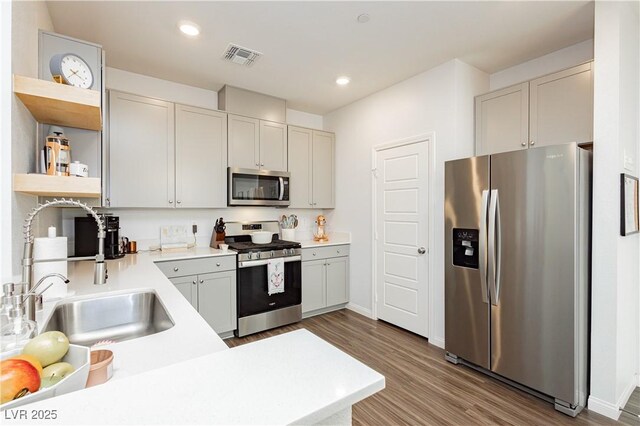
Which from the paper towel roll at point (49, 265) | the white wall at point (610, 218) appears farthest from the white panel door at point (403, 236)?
the paper towel roll at point (49, 265)

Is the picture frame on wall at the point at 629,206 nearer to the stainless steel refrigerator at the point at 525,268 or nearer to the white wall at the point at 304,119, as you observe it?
the stainless steel refrigerator at the point at 525,268

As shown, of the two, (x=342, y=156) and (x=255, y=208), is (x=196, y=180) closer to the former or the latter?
(x=255, y=208)

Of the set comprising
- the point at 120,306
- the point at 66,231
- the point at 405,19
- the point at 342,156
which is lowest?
the point at 120,306

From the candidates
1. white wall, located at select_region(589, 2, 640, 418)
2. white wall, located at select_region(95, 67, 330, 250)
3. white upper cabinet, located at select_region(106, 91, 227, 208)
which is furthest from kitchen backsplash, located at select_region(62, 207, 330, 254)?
white wall, located at select_region(589, 2, 640, 418)

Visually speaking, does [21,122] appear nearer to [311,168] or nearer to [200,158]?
[200,158]

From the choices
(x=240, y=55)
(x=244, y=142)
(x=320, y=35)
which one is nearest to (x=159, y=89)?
(x=244, y=142)

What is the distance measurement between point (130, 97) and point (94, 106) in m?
1.64

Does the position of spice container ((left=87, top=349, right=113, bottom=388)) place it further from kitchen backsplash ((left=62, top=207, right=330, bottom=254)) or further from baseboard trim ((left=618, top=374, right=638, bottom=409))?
baseboard trim ((left=618, top=374, right=638, bottom=409))

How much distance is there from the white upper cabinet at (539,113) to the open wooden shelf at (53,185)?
124 inches

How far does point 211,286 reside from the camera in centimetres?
295

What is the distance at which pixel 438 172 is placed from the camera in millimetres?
2980

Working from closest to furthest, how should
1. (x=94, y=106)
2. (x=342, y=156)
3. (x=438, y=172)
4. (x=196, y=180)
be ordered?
(x=94, y=106) < (x=438, y=172) < (x=196, y=180) < (x=342, y=156)

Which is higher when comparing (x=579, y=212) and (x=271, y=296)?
(x=579, y=212)

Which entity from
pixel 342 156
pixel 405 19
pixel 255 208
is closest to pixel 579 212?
pixel 405 19
